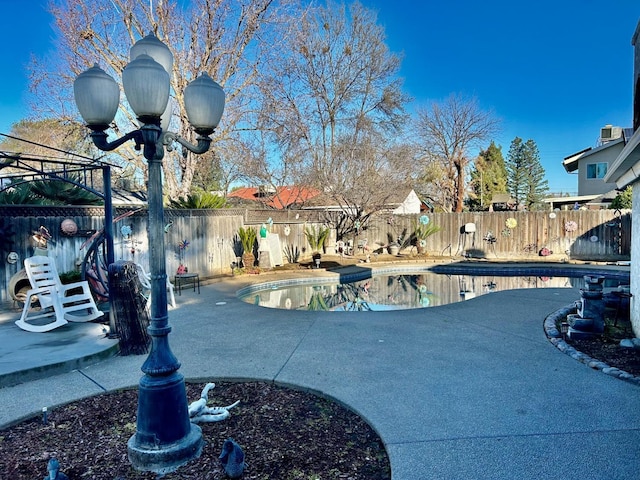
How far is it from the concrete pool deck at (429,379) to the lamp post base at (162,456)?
1.25 meters

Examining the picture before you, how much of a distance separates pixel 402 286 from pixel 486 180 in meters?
31.9

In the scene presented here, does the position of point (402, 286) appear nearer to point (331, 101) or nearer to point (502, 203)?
point (331, 101)

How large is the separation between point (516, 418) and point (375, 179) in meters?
13.6

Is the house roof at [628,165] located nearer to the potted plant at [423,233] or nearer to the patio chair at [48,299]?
the patio chair at [48,299]

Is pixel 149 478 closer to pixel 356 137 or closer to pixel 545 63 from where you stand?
pixel 356 137

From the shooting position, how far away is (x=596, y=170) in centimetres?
2458

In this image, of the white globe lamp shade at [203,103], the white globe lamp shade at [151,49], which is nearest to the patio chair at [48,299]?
the white globe lamp shade at [151,49]

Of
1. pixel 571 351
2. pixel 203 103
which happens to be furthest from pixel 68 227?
pixel 571 351

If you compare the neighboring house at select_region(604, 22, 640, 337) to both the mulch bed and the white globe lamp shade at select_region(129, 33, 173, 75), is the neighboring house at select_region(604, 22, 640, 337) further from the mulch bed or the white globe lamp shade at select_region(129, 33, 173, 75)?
the white globe lamp shade at select_region(129, 33, 173, 75)

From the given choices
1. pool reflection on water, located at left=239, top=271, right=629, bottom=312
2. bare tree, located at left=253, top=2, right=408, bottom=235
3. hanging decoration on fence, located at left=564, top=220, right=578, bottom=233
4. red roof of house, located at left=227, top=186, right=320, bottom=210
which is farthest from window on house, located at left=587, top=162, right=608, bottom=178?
red roof of house, located at left=227, top=186, right=320, bottom=210

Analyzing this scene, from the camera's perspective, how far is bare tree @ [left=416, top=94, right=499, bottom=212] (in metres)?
27.3

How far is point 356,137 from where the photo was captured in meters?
18.5

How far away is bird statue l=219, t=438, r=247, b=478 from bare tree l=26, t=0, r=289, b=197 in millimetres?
13023

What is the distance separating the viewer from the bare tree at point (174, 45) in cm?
1327
